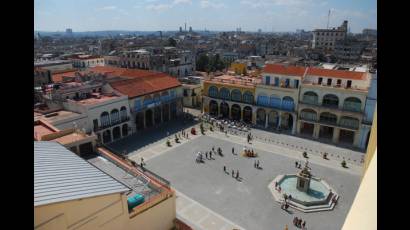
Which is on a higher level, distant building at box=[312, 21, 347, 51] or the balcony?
distant building at box=[312, 21, 347, 51]

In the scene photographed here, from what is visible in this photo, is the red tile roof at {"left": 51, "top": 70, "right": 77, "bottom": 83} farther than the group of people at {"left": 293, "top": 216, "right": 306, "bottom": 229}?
Yes

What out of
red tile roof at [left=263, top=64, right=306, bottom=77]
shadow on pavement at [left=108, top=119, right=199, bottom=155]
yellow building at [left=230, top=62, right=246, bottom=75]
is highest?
yellow building at [left=230, top=62, right=246, bottom=75]

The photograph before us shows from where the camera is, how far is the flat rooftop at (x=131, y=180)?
63.2ft

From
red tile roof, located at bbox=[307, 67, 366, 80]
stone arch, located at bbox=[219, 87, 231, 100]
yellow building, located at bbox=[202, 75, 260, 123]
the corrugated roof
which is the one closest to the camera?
the corrugated roof

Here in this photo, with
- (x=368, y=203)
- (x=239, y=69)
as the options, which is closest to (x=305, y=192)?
(x=368, y=203)

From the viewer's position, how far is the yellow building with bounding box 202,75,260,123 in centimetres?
5144

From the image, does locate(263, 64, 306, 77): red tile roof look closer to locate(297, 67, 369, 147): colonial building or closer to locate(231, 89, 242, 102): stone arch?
locate(297, 67, 369, 147): colonial building

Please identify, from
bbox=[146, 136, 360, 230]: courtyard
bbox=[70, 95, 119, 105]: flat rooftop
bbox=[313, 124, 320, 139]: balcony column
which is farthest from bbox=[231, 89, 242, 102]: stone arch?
bbox=[70, 95, 119, 105]: flat rooftop

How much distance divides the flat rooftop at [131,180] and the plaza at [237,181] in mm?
7894

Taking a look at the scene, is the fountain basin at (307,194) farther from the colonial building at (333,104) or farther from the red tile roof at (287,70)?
the red tile roof at (287,70)

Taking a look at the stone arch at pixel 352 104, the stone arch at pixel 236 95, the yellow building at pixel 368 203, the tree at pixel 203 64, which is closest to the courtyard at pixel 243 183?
the stone arch at pixel 352 104

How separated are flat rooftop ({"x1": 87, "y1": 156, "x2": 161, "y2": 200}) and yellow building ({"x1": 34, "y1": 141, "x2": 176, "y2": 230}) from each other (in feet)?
4.65
